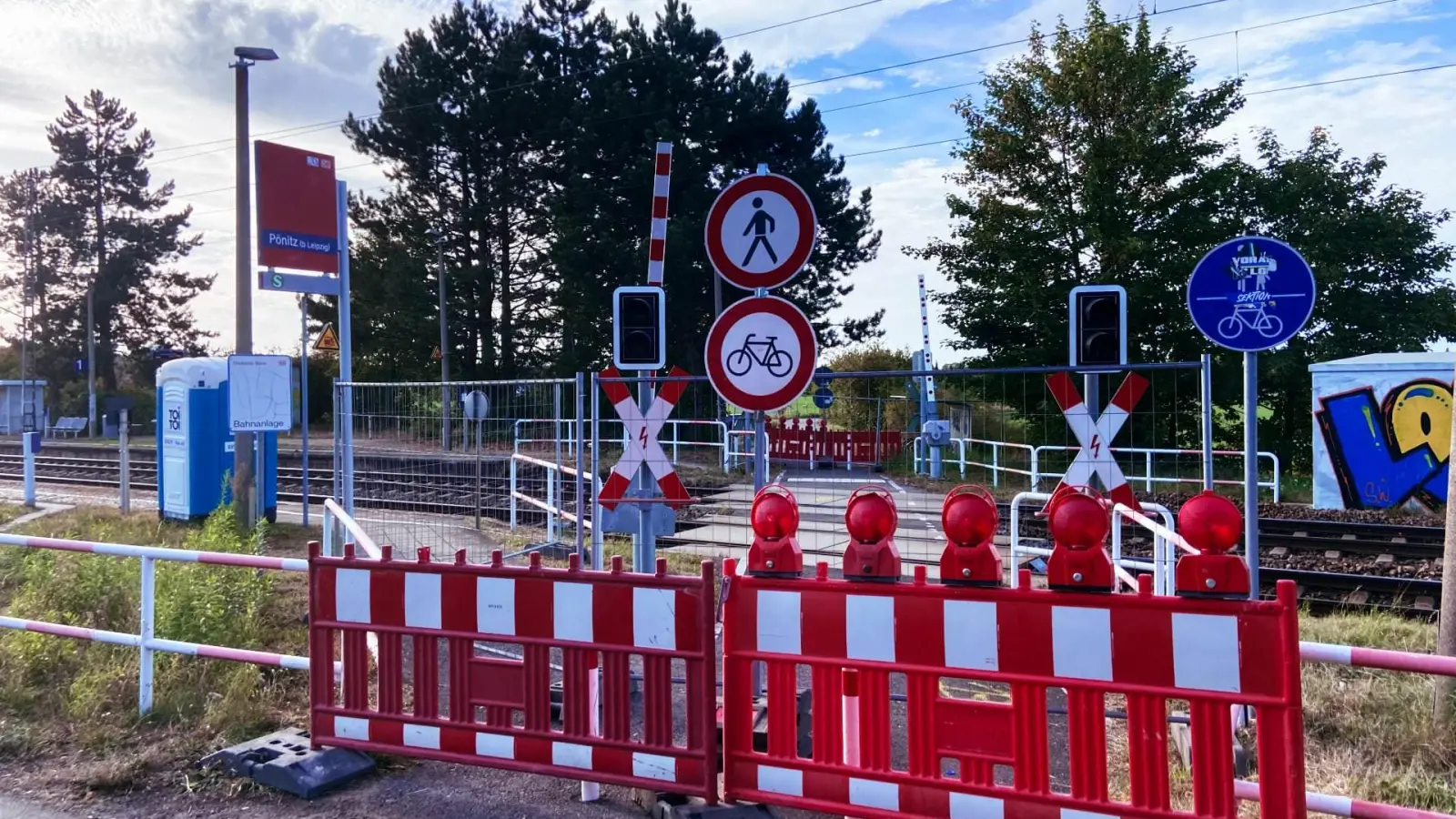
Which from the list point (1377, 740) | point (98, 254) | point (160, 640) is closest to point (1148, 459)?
point (1377, 740)

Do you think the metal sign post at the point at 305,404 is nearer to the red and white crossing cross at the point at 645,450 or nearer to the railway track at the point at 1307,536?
the railway track at the point at 1307,536

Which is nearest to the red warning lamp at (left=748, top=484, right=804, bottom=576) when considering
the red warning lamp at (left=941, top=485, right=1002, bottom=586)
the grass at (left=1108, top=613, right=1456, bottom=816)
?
the red warning lamp at (left=941, top=485, right=1002, bottom=586)

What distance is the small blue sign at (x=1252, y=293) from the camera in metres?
5.04

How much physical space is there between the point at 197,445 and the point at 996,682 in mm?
12958

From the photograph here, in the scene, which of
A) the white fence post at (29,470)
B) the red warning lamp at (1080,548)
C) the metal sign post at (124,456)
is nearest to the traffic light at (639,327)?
the red warning lamp at (1080,548)

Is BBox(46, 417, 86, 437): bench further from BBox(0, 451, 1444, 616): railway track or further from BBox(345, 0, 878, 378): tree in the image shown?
BBox(0, 451, 1444, 616): railway track

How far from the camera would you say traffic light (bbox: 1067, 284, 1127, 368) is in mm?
5352

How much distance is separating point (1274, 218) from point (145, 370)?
5480 centimetres

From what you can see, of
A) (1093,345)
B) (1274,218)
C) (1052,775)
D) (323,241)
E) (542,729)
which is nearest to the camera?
(542,729)

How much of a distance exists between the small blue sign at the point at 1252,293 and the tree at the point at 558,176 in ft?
81.9

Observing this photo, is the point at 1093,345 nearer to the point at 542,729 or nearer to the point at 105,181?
the point at 542,729

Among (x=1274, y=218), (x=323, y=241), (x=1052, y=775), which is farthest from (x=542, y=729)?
(x=1274, y=218)

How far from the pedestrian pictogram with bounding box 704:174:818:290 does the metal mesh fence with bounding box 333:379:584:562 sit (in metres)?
2.96

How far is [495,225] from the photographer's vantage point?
35.1 metres
